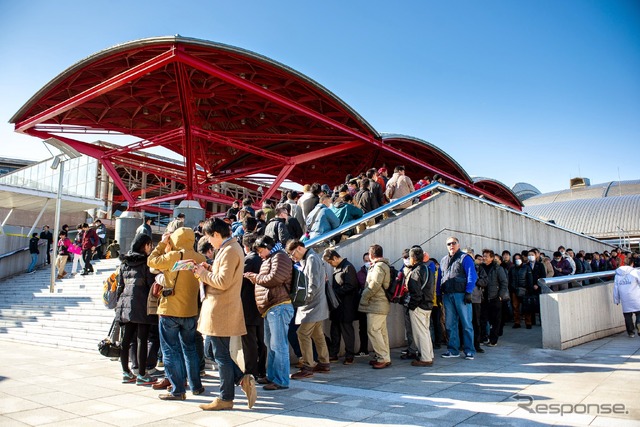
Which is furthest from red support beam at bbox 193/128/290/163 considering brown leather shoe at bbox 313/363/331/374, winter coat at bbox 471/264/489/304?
brown leather shoe at bbox 313/363/331/374

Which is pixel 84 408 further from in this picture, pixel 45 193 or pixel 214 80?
pixel 45 193

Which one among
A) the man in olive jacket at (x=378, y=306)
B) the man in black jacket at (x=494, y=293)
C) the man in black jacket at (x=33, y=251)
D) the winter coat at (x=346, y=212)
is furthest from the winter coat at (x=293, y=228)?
the man in black jacket at (x=33, y=251)

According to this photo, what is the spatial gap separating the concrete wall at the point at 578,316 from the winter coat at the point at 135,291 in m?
6.72

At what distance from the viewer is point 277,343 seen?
5.66m

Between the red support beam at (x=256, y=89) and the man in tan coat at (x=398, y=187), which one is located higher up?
the red support beam at (x=256, y=89)

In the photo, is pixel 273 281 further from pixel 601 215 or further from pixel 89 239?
pixel 601 215

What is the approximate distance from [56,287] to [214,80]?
1264 cm

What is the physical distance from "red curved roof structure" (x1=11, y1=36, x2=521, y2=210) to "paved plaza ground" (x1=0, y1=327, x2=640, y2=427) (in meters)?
14.8

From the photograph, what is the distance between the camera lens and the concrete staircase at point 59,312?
9.73 metres

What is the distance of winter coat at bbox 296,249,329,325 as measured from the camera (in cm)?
652

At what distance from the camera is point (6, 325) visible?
39.5 feet

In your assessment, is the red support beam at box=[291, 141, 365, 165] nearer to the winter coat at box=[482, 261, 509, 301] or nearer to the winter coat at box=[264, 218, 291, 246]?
the winter coat at box=[482, 261, 509, 301]

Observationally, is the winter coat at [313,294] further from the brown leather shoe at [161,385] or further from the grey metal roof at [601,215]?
the grey metal roof at [601,215]

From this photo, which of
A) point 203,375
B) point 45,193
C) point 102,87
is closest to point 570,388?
point 203,375
